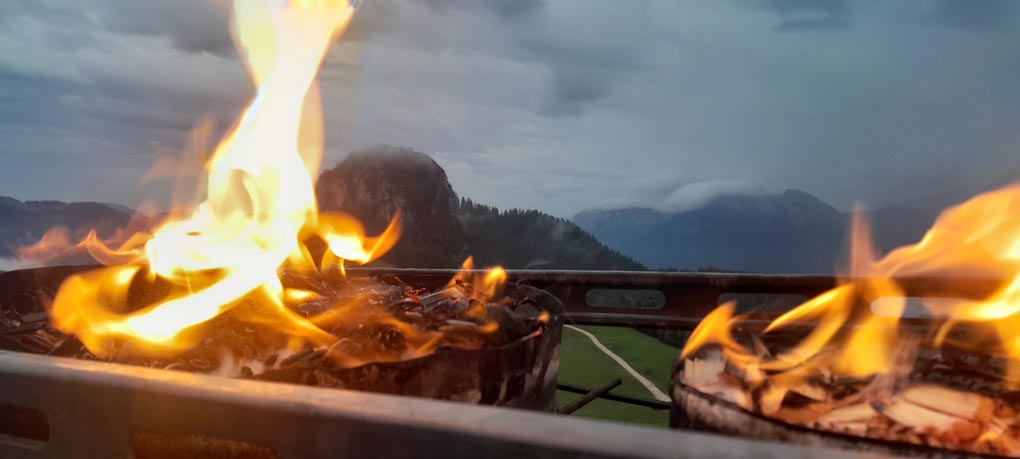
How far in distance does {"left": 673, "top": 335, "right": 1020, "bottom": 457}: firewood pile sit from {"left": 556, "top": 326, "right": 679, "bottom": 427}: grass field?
428cm

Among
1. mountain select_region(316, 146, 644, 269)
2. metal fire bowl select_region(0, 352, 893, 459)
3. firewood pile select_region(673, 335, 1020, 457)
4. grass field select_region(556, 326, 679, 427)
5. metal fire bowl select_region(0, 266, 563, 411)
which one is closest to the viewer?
metal fire bowl select_region(0, 352, 893, 459)

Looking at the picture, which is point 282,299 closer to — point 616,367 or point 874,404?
point 874,404

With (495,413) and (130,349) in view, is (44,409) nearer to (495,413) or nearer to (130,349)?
(130,349)

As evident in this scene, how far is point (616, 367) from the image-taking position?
24.3 feet

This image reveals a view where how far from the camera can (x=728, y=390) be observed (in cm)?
182

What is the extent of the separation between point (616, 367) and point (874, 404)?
19.4 ft

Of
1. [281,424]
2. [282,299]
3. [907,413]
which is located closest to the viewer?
[281,424]

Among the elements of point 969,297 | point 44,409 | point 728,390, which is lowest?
point 44,409

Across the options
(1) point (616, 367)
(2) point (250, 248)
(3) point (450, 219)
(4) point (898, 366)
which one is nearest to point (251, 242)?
(2) point (250, 248)

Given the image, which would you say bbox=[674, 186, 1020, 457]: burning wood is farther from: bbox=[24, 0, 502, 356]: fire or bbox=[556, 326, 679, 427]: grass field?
bbox=[556, 326, 679, 427]: grass field

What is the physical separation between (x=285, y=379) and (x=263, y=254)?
1.25m

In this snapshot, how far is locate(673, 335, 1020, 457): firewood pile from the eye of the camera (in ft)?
4.82

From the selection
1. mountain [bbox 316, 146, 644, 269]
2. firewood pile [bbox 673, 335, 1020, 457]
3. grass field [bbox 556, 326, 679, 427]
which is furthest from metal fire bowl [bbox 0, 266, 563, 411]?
mountain [bbox 316, 146, 644, 269]

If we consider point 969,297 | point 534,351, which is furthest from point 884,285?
point 534,351
